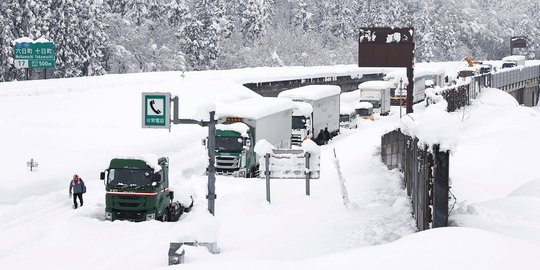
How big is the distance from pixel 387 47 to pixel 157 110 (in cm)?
2725

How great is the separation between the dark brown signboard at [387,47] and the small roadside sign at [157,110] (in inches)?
1049

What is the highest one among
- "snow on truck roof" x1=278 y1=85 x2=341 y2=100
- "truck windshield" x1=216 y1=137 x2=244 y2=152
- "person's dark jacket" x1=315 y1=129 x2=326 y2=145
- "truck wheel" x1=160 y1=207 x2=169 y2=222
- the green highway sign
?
the green highway sign

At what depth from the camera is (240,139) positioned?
3403cm

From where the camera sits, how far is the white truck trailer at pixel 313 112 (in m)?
46.1

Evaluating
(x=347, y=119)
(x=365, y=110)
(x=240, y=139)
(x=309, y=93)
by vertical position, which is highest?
(x=309, y=93)

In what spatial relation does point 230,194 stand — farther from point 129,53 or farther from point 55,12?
point 129,53

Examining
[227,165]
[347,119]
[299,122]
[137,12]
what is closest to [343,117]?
[347,119]

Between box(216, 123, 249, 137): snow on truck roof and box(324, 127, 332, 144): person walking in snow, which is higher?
box(216, 123, 249, 137): snow on truck roof

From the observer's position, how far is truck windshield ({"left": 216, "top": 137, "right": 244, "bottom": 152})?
34094 mm

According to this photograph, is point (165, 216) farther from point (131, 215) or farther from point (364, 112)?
point (364, 112)

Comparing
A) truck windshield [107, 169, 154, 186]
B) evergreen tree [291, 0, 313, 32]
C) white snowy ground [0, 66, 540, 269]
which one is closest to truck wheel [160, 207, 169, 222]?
white snowy ground [0, 66, 540, 269]

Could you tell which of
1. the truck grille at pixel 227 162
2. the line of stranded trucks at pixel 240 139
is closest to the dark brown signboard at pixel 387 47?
the line of stranded trucks at pixel 240 139

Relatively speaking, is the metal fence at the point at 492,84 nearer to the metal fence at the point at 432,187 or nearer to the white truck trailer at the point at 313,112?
the white truck trailer at the point at 313,112

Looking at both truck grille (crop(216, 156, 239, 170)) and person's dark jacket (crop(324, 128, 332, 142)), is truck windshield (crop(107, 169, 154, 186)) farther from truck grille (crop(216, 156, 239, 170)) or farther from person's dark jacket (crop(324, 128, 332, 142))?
person's dark jacket (crop(324, 128, 332, 142))
